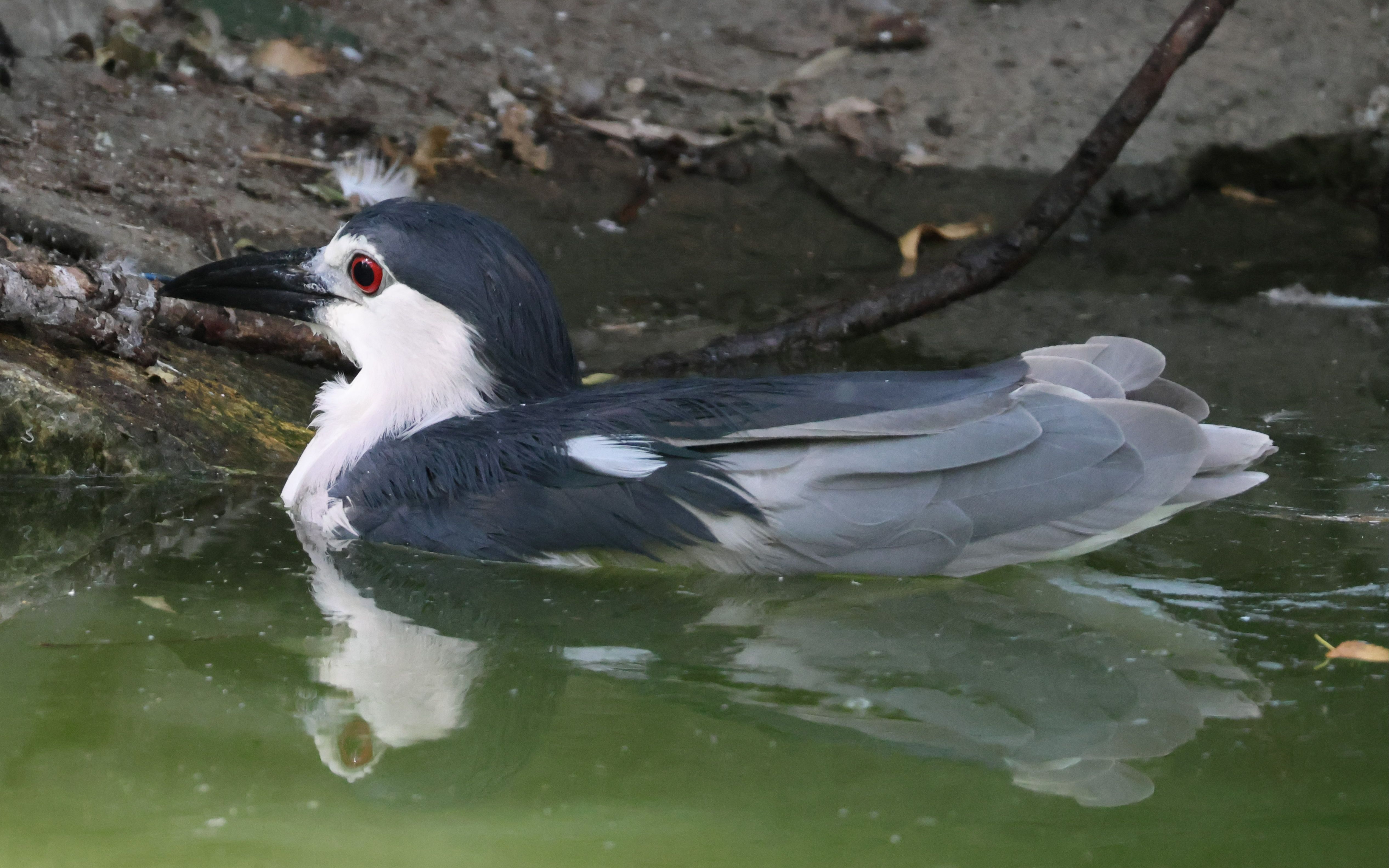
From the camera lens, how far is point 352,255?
12.0 feet

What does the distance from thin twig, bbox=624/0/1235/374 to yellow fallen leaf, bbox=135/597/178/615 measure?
1920mm

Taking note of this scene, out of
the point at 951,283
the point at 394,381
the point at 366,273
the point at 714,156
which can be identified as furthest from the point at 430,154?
the point at 394,381

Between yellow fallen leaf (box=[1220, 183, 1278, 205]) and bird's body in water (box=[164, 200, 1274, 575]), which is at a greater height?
yellow fallen leaf (box=[1220, 183, 1278, 205])

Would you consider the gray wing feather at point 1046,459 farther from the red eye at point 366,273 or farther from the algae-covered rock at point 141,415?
the algae-covered rock at point 141,415

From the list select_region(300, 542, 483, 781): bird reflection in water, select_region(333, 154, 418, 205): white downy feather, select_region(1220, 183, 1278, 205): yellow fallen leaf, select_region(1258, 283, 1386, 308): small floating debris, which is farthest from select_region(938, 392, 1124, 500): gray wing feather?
select_region(1220, 183, 1278, 205): yellow fallen leaf

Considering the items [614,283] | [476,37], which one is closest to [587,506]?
[614,283]

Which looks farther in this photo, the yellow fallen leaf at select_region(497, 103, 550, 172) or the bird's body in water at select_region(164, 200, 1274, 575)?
the yellow fallen leaf at select_region(497, 103, 550, 172)

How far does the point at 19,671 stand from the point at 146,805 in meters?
0.62

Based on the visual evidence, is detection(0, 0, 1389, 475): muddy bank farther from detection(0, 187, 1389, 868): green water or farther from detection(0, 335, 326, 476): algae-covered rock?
detection(0, 187, 1389, 868): green water

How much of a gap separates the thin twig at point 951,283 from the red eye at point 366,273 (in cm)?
118

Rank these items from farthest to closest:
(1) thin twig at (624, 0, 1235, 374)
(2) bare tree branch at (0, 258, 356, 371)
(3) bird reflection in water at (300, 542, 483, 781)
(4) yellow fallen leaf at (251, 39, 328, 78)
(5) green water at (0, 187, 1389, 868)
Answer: (4) yellow fallen leaf at (251, 39, 328, 78) < (1) thin twig at (624, 0, 1235, 374) < (2) bare tree branch at (0, 258, 356, 371) < (3) bird reflection in water at (300, 542, 483, 781) < (5) green water at (0, 187, 1389, 868)

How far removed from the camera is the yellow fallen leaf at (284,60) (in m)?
6.66

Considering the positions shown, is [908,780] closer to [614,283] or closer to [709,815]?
[709,815]

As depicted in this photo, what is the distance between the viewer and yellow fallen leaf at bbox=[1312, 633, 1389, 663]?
8.68ft
